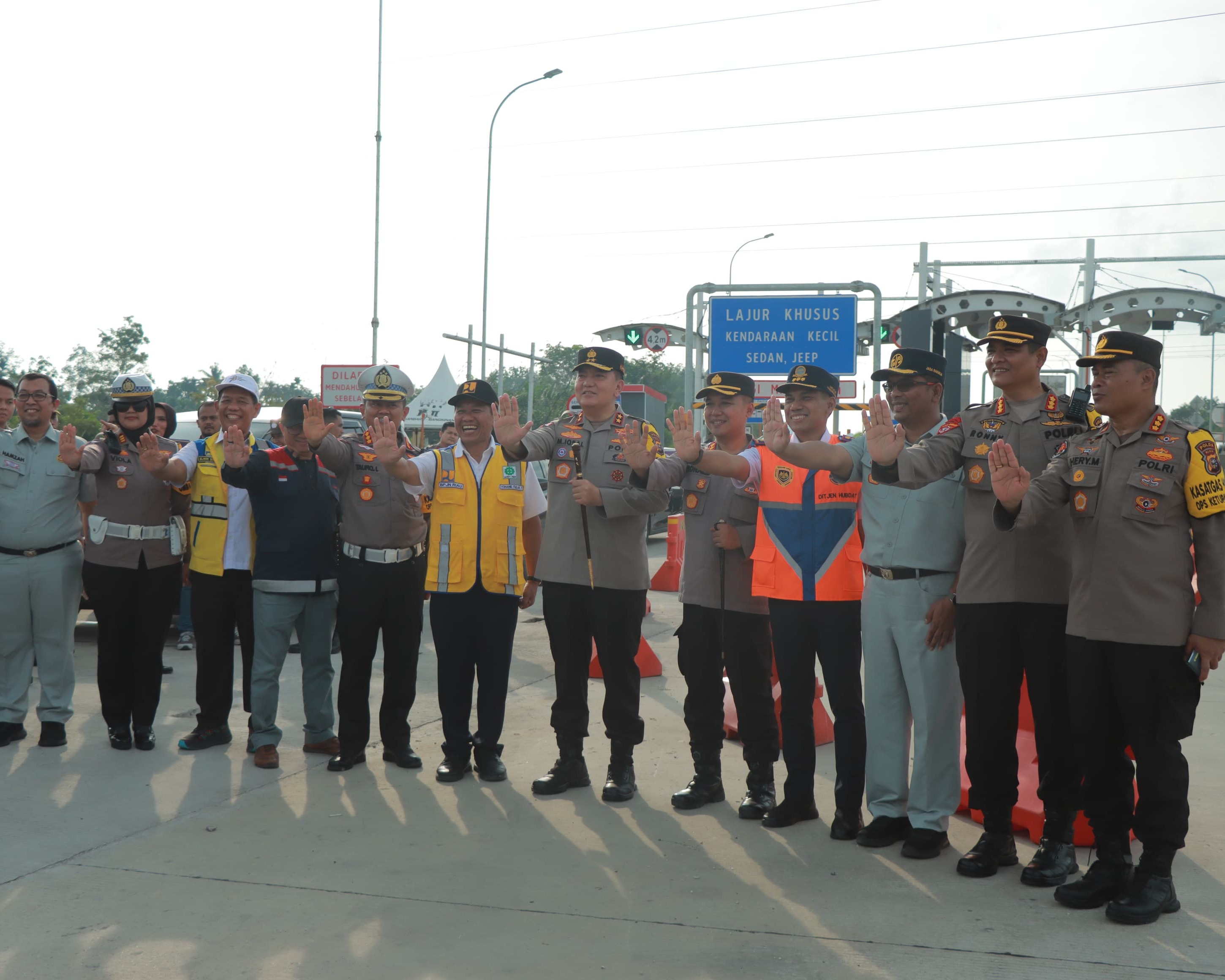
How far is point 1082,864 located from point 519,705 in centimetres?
392

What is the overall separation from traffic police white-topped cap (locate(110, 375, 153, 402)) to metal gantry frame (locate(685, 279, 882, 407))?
475cm

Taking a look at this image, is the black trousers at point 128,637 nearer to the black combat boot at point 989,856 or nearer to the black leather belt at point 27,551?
the black leather belt at point 27,551

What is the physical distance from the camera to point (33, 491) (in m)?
6.25

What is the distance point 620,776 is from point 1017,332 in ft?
9.16

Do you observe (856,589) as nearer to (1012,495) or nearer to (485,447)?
(1012,495)

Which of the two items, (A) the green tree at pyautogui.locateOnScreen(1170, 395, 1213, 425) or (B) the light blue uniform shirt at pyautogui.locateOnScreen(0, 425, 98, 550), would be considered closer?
(B) the light blue uniform shirt at pyautogui.locateOnScreen(0, 425, 98, 550)

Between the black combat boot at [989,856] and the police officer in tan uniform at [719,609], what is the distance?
1080 millimetres

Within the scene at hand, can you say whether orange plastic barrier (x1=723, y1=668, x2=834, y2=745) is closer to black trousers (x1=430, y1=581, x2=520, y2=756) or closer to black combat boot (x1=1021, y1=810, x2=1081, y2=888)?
black trousers (x1=430, y1=581, x2=520, y2=756)

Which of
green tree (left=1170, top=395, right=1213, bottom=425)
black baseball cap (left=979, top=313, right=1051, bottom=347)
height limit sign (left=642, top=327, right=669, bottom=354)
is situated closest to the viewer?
black baseball cap (left=979, top=313, right=1051, bottom=347)

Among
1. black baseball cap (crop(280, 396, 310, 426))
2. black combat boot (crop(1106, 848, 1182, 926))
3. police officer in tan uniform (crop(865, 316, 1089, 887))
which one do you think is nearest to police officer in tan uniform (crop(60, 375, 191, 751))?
black baseball cap (crop(280, 396, 310, 426))

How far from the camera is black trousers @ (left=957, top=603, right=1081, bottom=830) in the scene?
14.0ft

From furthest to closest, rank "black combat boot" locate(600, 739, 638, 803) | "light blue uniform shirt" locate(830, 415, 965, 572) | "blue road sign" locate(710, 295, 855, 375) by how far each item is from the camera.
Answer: "blue road sign" locate(710, 295, 855, 375) → "black combat boot" locate(600, 739, 638, 803) → "light blue uniform shirt" locate(830, 415, 965, 572)

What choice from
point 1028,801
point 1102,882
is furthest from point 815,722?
point 1102,882

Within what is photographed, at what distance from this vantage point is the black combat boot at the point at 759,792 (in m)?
5.04
